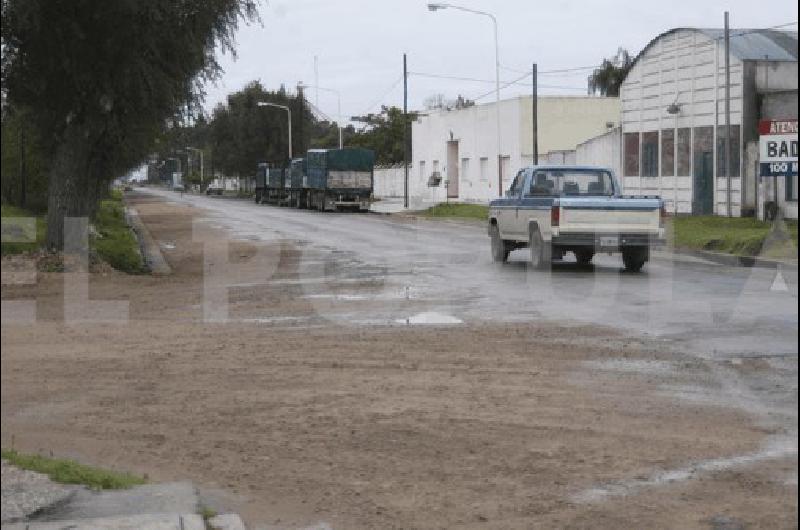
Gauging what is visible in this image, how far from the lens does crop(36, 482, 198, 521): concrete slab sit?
5160mm

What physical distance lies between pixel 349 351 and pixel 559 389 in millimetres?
2649

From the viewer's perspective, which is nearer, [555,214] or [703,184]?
[555,214]

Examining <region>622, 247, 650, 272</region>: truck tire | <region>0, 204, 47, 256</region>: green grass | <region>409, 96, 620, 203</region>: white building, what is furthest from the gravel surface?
<region>409, 96, 620, 203</region>: white building

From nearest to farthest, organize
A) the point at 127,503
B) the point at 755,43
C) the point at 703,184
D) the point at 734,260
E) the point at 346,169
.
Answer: the point at 127,503
the point at 734,260
the point at 755,43
the point at 703,184
the point at 346,169

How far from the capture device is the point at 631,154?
136 feet

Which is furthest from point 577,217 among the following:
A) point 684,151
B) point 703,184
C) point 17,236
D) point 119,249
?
point 684,151

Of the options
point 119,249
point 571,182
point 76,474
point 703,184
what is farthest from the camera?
point 703,184

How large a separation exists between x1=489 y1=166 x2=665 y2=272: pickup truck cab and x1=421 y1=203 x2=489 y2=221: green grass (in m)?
21.6

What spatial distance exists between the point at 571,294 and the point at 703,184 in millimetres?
21348

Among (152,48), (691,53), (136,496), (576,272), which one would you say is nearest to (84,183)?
(152,48)

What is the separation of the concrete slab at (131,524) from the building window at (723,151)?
3123 cm

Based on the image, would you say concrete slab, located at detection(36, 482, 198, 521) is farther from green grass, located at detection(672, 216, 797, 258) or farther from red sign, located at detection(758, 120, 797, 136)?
red sign, located at detection(758, 120, 797, 136)

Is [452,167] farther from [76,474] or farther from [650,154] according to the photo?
[76,474]

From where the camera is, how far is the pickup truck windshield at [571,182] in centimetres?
2145
